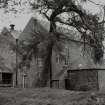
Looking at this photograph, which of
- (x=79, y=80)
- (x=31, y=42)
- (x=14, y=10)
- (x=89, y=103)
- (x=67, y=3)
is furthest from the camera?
(x=79, y=80)

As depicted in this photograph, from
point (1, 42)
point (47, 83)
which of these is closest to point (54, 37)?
point (47, 83)

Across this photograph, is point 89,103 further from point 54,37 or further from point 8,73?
point 8,73

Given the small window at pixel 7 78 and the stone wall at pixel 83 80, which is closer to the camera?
the stone wall at pixel 83 80

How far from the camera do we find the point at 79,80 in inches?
1092

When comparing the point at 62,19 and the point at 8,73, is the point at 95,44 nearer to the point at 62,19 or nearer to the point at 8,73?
the point at 62,19

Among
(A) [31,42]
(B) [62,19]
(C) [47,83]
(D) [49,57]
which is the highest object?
(B) [62,19]

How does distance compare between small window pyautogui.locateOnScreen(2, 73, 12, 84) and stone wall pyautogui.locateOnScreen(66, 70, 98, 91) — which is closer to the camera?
stone wall pyautogui.locateOnScreen(66, 70, 98, 91)

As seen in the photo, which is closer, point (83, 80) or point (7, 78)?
point (83, 80)

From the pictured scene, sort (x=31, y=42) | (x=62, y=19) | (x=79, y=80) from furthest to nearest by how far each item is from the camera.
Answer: (x=79, y=80) → (x=31, y=42) → (x=62, y=19)

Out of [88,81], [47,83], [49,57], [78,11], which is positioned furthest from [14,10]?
[88,81]

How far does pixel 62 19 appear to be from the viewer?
72.5 feet

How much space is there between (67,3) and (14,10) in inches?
291

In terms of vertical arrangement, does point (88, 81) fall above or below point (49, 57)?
below

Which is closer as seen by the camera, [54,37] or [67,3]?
[67,3]
